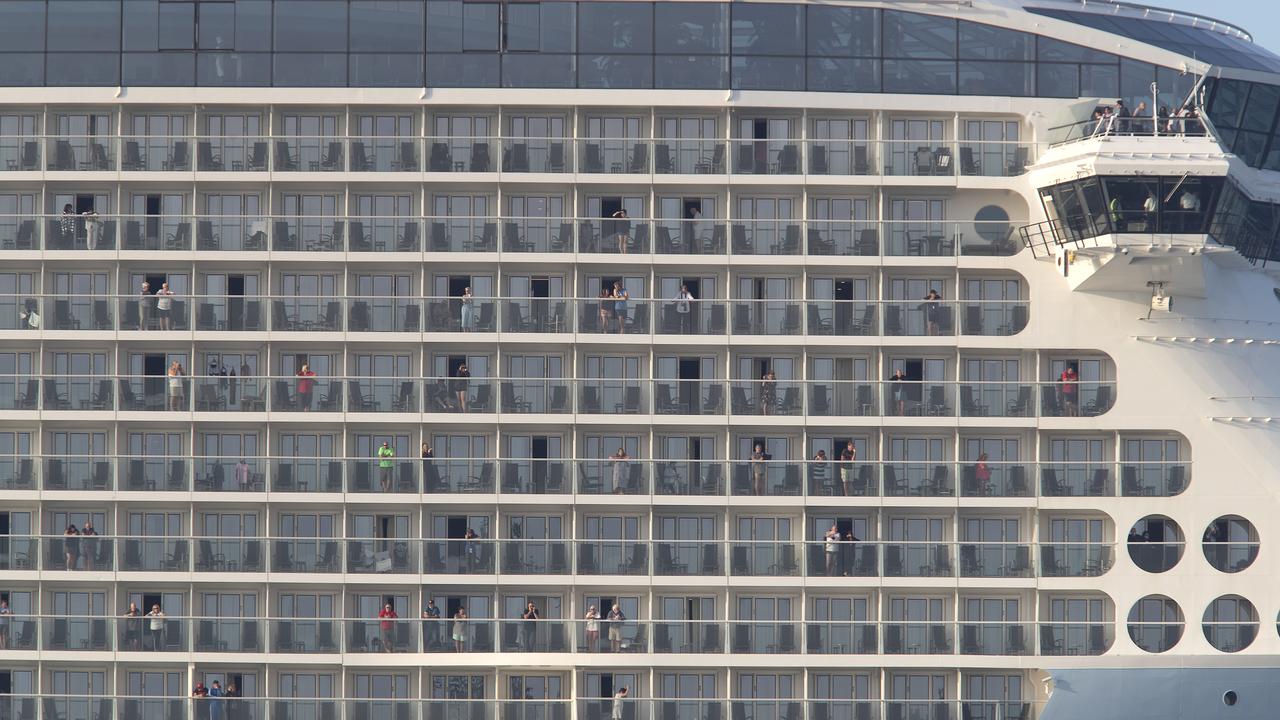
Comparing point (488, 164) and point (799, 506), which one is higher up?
point (488, 164)

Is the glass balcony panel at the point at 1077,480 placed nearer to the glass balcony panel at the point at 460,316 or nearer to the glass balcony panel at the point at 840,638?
the glass balcony panel at the point at 840,638

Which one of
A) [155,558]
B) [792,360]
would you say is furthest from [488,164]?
[155,558]

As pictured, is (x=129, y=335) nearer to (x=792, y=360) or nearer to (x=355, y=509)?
(x=355, y=509)

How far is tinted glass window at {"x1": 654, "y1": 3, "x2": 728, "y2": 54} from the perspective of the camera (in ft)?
168

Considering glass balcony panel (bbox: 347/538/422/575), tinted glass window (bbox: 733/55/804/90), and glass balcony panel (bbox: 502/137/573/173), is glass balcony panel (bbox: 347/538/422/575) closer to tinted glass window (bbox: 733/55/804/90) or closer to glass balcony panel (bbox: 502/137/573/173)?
glass balcony panel (bbox: 502/137/573/173)

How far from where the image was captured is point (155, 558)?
50.4 meters

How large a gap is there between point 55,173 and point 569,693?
60.2 feet

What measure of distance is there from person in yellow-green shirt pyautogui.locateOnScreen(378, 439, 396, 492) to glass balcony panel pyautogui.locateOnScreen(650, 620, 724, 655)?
290 inches

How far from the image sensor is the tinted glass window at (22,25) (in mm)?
51938

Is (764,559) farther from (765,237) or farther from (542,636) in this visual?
(765,237)

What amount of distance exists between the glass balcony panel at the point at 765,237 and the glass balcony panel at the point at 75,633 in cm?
1808

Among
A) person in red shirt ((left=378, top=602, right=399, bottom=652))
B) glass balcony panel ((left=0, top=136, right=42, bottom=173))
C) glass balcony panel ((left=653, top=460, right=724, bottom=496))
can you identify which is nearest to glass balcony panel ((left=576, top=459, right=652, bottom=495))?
glass balcony panel ((left=653, top=460, right=724, bottom=496))

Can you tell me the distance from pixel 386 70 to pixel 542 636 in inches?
576

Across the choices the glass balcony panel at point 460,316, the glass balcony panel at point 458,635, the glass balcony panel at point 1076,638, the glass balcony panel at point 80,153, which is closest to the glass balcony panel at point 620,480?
the glass balcony panel at point 458,635
